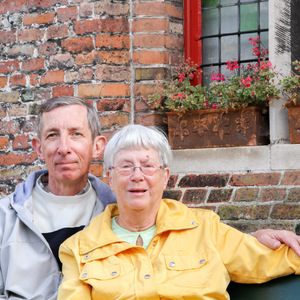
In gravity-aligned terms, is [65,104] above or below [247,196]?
above

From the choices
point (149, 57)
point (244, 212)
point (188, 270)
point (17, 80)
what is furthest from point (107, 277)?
point (17, 80)

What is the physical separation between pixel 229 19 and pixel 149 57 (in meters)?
0.67

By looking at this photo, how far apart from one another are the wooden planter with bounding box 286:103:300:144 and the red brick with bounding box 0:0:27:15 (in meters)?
2.04

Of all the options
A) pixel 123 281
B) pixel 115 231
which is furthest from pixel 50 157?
pixel 123 281

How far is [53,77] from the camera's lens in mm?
4348

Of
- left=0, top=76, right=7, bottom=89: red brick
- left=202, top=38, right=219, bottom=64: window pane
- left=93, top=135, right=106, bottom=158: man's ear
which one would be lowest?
left=93, top=135, right=106, bottom=158: man's ear

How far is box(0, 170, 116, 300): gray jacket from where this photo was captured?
104 inches

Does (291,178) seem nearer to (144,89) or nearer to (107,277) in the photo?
(144,89)

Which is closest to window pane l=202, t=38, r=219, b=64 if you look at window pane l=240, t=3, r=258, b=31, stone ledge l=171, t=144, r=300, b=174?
window pane l=240, t=3, r=258, b=31

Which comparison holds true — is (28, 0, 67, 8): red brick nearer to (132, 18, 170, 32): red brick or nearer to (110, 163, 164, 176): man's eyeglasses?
(132, 18, 170, 32): red brick

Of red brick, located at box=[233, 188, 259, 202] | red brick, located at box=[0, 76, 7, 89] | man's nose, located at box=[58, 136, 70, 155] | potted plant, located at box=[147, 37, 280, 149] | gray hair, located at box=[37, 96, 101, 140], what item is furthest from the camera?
red brick, located at box=[0, 76, 7, 89]

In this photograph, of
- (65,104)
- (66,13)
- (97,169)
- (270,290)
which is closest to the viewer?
(270,290)

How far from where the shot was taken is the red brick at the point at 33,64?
4396 millimetres

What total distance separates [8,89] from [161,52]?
1162mm
